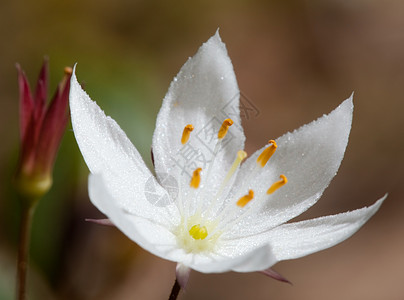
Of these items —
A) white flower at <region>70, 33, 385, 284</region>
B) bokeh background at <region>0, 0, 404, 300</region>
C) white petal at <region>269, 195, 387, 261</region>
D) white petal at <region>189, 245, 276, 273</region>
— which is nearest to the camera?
white petal at <region>189, 245, 276, 273</region>

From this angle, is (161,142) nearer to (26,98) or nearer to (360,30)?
(26,98)

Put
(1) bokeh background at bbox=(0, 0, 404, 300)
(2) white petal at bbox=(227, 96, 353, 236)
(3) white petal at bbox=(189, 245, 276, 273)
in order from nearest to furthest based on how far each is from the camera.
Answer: (3) white petal at bbox=(189, 245, 276, 273), (2) white petal at bbox=(227, 96, 353, 236), (1) bokeh background at bbox=(0, 0, 404, 300)

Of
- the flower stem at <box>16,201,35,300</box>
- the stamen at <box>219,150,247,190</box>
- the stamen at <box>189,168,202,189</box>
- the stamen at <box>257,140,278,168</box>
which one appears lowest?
the flower stem at <box>16,201,35,300</box>

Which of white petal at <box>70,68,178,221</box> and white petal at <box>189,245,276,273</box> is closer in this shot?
white petal at <box>189,245,276,273</box>

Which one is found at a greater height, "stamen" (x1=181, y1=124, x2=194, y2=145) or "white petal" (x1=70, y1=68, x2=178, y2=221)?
"stamen" (x1=181, y1=124, x2=194, y2=145)

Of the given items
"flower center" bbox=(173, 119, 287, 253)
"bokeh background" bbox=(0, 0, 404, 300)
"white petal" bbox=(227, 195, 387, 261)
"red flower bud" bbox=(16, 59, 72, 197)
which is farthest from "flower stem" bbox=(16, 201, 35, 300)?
"bokeh background" bbox=(0, 0, 404, 300)

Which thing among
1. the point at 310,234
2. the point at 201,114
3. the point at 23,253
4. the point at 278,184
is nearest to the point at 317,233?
the point at 310,234

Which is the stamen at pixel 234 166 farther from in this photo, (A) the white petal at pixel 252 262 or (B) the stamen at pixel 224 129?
(A) the white petal at pixel 252 262

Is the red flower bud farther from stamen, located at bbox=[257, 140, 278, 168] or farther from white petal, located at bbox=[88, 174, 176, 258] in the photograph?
stamen, located at bbox=[257, 140, 278, 168]
